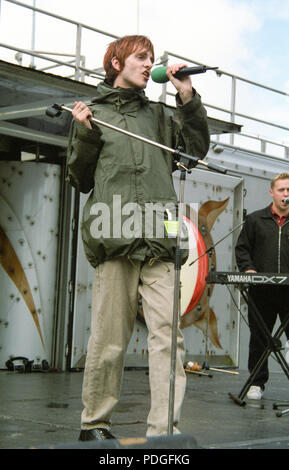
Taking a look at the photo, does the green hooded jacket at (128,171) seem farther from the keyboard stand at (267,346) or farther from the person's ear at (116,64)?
the keyboard stand at (267,346)

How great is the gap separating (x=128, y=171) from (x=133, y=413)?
2254 millimetres

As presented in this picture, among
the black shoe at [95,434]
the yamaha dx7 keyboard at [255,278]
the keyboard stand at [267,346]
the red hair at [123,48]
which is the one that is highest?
the red hair at [123,48]

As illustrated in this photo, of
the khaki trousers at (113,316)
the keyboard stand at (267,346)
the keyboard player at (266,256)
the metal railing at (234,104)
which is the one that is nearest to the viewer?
the khaki trousers at (113,316)

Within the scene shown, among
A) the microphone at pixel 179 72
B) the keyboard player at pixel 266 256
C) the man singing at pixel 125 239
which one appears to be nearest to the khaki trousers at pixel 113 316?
the man singing at pixel 125 239

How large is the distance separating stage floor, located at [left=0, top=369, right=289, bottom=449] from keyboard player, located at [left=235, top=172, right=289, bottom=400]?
0.49m

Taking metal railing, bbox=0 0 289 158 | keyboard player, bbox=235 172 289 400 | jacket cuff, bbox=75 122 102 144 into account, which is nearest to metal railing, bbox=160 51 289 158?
metal railing, bbox=0 0 289 158

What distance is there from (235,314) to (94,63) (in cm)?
388

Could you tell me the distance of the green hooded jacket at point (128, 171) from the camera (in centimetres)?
381

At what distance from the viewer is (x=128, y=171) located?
3863mm

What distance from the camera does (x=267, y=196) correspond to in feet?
36.1

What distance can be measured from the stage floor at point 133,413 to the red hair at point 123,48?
1995 millimetres

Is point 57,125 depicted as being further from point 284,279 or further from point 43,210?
point 284,279

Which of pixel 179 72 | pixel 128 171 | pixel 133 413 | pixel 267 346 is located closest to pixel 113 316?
pixel 128 171
